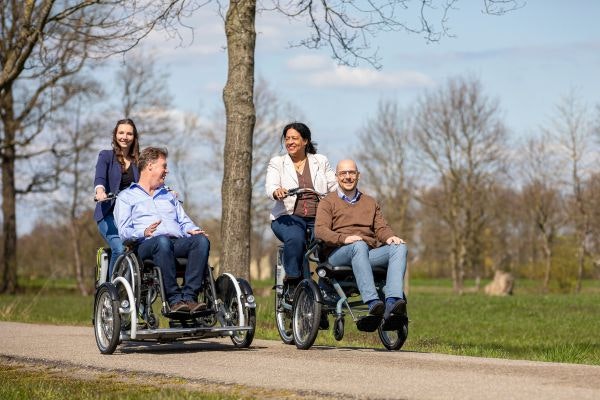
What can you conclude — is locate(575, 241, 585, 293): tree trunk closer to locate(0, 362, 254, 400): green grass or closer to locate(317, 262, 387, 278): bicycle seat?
locate(317, 262, 387, 278): bicycle seat

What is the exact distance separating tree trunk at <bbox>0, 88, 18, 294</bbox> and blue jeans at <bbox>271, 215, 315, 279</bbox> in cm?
2823

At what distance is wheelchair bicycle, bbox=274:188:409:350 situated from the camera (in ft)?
27.9

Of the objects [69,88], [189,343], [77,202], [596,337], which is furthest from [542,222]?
[189,343]

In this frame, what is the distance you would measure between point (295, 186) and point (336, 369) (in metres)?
2.82

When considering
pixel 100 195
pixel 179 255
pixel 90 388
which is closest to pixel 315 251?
pixel 179 255

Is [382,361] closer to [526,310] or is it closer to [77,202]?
[526,310]

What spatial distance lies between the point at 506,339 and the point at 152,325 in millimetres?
8422

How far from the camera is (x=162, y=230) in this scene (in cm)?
888

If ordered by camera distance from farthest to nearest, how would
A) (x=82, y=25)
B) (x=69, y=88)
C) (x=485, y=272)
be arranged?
(x=485, y=272) → (x=69, y=88) → (x=82, y=25)

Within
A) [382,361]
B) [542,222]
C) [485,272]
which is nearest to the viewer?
[382,361]

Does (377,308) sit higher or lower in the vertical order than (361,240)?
lower

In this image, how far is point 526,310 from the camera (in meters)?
24.3

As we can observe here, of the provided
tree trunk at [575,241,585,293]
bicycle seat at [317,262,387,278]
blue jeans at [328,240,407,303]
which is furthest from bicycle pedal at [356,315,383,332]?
tree trunk at [575,241,585,293]

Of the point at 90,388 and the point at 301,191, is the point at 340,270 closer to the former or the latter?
the point at 301,191
